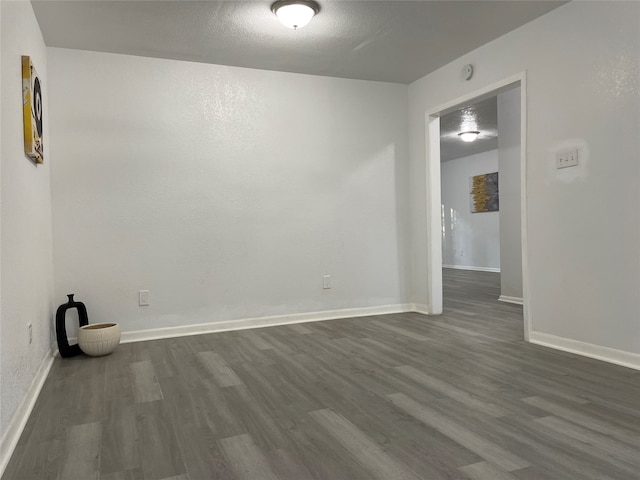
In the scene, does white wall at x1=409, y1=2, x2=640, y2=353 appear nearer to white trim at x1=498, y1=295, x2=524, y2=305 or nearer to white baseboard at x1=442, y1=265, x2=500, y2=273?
white trim at x1=498, y1=295, x2=524, y2=305

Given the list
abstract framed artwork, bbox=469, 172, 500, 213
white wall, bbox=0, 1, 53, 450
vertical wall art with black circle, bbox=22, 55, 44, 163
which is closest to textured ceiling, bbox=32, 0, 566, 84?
white wall, bbox=0, 1, 53, 450

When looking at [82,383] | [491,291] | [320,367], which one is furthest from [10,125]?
[491,291]

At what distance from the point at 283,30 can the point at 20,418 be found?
2.80 meters

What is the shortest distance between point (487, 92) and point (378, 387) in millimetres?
2517

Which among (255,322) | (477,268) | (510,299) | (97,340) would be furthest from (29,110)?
(477,268)

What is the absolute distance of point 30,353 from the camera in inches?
93.8

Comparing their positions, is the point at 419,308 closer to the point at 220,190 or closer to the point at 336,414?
the point at 220,190

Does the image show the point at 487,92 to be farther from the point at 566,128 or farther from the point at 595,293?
the point at 595,293

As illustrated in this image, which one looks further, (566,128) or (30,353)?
(566,128)

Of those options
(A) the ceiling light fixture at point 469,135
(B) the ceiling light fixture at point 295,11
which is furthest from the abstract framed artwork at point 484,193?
(B) the ceiling light fixture at point 295,11

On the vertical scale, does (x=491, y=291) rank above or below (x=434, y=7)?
below

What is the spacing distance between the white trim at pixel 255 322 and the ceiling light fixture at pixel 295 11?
2.38m

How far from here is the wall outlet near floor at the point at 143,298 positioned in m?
3.69

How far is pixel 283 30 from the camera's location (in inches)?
131
